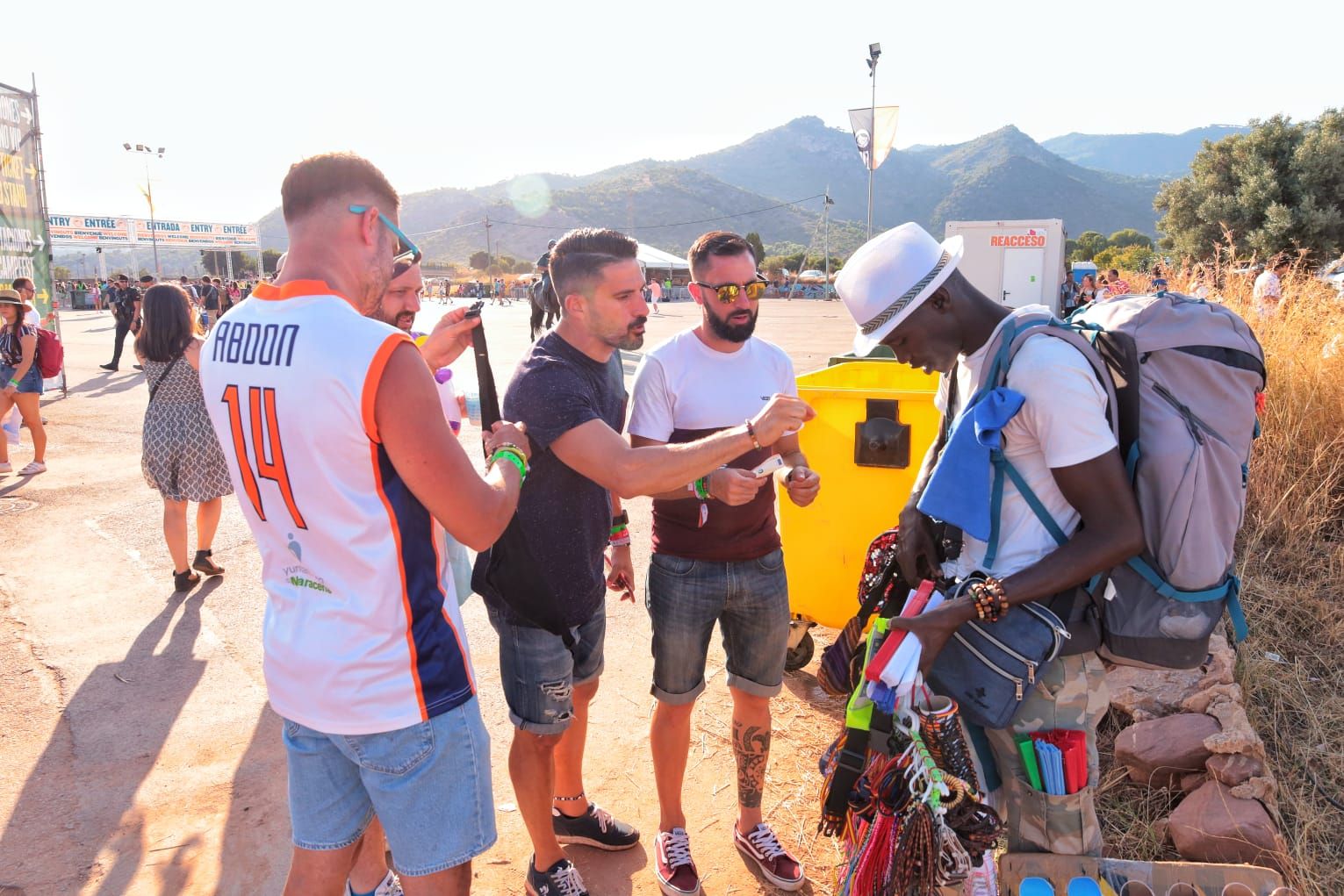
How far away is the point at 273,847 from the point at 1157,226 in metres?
29.7

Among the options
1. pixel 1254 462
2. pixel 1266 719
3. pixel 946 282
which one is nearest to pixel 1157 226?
pixel 1254 462

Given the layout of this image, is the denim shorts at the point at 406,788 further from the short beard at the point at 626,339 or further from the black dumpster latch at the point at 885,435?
the black dumpster latch at the point at 885,435

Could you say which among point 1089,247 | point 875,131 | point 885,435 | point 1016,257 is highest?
point 875,131

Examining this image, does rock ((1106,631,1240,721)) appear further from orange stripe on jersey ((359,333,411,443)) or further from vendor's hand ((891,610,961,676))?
orange stripe on jersey ((359,333,411,443))

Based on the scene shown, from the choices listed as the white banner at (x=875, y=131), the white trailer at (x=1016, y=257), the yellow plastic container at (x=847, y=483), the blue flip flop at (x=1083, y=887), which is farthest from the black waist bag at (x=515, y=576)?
the white banner at (x=875, y=131)

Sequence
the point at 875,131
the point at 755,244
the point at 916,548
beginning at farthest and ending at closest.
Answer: the point at 875,131
the point at 755,244
the point at 916,548

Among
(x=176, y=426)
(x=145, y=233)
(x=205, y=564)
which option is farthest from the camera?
(x=145, y=233)

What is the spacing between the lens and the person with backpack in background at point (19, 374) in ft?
26.3

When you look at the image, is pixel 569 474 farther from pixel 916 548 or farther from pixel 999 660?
pixel 999 660

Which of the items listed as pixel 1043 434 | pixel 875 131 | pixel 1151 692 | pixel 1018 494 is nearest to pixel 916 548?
pixel 1018 494

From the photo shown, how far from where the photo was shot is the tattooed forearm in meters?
3.01

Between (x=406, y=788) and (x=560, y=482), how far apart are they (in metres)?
1.04

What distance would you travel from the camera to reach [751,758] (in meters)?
3.02

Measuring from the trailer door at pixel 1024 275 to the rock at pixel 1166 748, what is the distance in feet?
51.7
